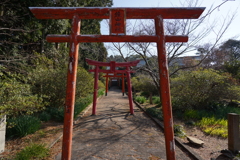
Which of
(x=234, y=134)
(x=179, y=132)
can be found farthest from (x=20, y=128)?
(x=234, y=134)

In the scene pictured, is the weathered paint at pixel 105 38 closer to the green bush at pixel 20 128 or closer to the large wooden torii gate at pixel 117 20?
the large wooden torii gate at pixel 117 20

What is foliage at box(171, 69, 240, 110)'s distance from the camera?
6750 mm

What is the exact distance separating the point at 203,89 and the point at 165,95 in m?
5.03

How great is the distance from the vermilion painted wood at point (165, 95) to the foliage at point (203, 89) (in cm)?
470

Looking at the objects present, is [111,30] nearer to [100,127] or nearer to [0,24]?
[100,127]

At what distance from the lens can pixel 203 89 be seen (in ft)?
22.3

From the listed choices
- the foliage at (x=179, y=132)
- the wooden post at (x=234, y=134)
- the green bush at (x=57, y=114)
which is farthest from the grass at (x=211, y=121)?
the green bush at (x=57, y=114)

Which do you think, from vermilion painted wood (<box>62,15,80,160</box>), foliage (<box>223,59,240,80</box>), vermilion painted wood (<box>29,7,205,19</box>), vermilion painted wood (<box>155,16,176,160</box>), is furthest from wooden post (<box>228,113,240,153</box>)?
foliage (<box>223,59,240,80</box>)

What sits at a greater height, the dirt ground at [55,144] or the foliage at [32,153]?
the foliage at [32,153]

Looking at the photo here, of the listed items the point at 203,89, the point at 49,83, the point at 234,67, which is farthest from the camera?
the point at 234,67

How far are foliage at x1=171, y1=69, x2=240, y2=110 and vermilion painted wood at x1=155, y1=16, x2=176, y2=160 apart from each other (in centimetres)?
470

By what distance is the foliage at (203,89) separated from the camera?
6750 mm

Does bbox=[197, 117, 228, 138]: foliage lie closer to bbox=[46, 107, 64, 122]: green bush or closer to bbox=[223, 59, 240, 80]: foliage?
bbox=[46, 107, 64, 122]: green bush

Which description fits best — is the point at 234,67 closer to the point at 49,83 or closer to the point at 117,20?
the point at 117,20
